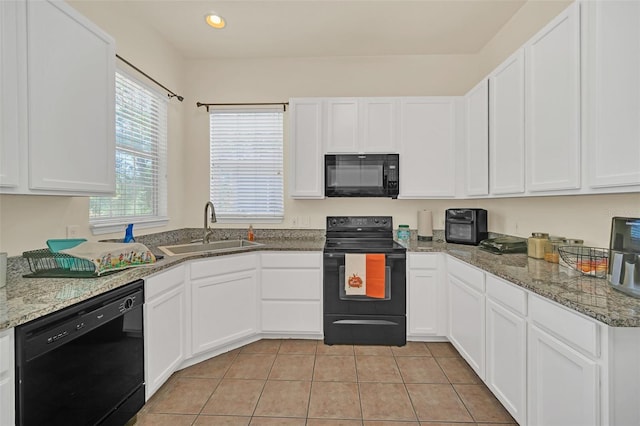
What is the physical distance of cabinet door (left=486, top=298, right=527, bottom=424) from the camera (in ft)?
5.10

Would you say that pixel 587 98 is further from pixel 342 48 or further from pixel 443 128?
pixel 342 48

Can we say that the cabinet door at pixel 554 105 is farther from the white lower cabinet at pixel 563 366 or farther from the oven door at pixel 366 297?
the oven door at pixel 366 297

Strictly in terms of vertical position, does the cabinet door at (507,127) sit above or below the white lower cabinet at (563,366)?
above

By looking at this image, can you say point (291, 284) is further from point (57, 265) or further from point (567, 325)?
point (567, 325)

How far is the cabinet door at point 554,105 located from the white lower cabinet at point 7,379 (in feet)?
8.30

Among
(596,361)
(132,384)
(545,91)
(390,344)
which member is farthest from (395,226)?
(132,384)

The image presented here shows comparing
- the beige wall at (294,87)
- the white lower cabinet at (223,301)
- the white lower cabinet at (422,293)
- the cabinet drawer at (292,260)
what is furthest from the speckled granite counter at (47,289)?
the white lower cabinet at (422,293)

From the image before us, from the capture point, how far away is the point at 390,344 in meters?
2.69

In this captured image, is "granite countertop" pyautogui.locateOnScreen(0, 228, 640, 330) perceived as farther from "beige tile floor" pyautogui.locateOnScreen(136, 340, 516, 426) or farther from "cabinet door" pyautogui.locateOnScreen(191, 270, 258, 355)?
"beige tile floor" pyautogui.locateOnScreen(136, 340, 516, 426)

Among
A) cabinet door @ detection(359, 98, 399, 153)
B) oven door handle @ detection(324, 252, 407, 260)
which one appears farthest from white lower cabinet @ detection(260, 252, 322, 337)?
cabinet door @ detection(359, 98, 399, 153)

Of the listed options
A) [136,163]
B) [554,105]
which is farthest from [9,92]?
[554,105]

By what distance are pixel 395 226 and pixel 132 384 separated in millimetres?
2632

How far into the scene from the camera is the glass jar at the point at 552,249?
1.91 meters

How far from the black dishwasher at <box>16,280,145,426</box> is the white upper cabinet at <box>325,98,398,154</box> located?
212cm
